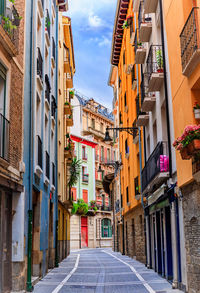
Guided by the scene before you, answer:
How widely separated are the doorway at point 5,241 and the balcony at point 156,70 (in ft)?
20.8

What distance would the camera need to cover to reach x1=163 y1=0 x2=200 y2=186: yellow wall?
10562 mm

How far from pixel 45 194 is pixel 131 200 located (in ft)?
34.0

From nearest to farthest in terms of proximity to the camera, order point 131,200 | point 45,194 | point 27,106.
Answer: point 27,106 < point 45,194 < point 131,200

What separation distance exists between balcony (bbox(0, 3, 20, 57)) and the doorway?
3.72 metres

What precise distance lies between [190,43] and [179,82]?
169 centimetres

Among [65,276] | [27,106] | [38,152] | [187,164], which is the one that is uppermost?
[27,106]

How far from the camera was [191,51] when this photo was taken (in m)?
10.1

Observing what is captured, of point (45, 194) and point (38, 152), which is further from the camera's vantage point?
point (45, 194)

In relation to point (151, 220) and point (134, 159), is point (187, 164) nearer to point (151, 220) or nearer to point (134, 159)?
point (151, 220)

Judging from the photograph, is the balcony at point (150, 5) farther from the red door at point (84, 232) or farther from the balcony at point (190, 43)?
the red door at point (84, 232)

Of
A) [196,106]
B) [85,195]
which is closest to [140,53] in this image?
[196,106]

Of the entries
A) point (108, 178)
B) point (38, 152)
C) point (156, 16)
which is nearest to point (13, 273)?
point (38, 152)

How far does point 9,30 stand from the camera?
11.2m

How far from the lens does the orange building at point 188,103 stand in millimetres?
9930
